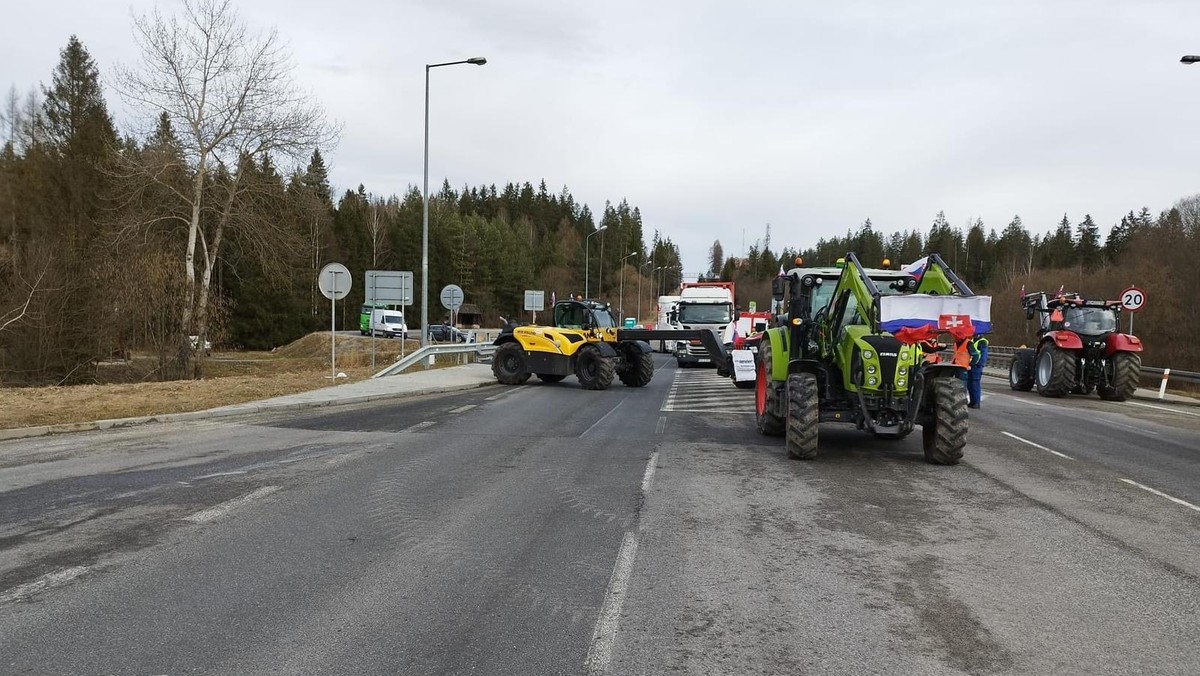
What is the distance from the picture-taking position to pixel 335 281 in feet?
63.7

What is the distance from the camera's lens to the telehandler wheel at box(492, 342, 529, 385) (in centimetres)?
2105

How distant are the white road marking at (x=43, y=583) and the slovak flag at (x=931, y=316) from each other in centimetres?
789

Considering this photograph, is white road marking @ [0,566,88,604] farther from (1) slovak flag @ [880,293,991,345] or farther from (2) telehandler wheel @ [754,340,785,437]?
(2) telehandler wheel @ [754,340,785,437]

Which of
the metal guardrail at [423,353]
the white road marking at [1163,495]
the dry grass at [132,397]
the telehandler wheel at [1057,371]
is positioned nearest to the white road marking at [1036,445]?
the white road marking at [1163,495]

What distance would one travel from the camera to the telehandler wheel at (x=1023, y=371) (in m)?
22.9

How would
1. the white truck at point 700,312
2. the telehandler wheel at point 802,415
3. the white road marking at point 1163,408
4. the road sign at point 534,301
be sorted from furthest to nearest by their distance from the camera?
the road sign at point 534,301, the white truck at point 700,312, the white road marking at point 1163,408, the telehandler wheel at point 802,415

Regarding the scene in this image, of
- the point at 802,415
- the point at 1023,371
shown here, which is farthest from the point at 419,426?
the point at 1023,371

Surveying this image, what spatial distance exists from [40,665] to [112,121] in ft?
183

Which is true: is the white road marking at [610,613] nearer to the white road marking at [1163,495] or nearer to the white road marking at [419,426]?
the white road marking at [1163,495]

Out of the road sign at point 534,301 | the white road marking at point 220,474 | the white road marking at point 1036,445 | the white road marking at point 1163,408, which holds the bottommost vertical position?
the white road marking at point 1163,408

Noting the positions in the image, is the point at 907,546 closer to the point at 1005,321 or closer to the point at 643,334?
the point at 643,334

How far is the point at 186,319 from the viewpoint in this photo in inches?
1094

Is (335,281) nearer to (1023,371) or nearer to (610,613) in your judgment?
(610,613)

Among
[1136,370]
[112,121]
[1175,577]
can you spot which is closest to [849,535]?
[1175,577]
